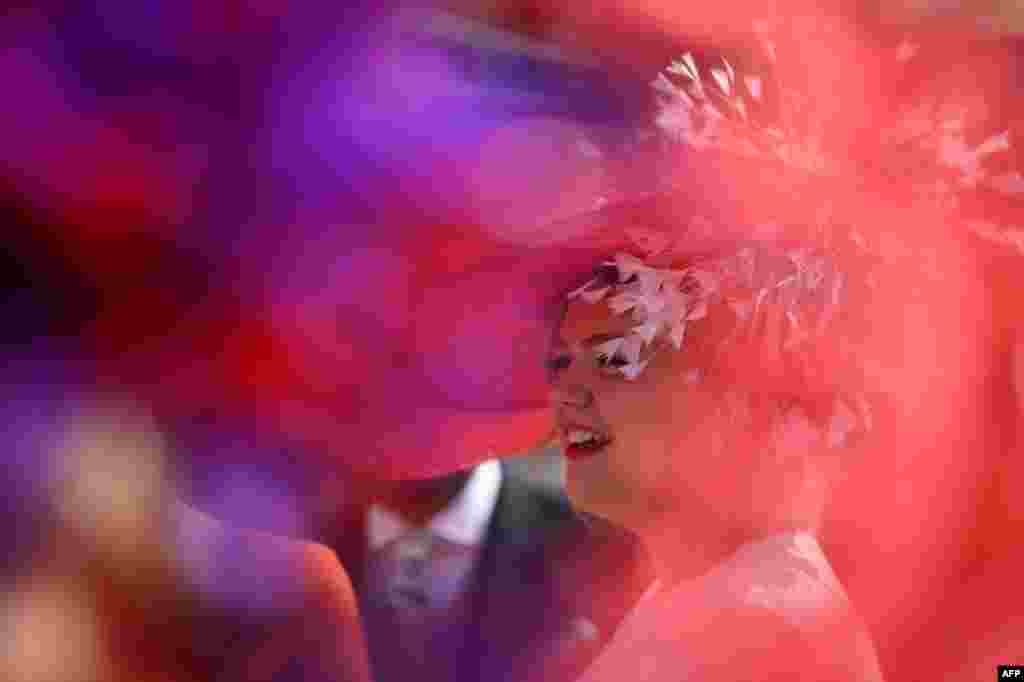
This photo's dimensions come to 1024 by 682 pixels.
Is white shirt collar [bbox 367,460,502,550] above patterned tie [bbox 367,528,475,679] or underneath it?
above

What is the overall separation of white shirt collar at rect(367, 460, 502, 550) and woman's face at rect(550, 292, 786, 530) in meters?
0.04

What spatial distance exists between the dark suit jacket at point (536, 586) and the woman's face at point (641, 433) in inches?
0.7

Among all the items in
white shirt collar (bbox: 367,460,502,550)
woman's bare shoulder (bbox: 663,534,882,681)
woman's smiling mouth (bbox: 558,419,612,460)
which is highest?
woman's smiling mouth (bbox: 558,419,612,460)

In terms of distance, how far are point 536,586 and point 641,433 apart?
0.10 metres

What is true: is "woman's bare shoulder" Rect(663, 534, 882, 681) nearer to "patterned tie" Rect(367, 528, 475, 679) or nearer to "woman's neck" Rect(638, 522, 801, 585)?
"woman's neck" Rect(638, 522, 801, 585)

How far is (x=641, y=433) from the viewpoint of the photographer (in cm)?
50

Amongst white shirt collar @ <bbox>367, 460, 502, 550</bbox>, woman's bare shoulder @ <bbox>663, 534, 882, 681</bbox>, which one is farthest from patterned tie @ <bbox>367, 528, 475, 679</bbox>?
woman's bare shoulder @ <bbox>663, 534, 882, 681</bbox>

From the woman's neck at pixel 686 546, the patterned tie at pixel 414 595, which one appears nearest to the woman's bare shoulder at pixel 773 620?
the woman's neck at pixel 686 546

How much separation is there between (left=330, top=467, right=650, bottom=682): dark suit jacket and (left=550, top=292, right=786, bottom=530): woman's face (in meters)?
0.02

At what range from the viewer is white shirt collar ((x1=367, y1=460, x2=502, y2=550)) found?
50cm

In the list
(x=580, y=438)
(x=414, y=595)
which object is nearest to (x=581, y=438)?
(x=580, y=438)

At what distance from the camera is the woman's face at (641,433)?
50cm

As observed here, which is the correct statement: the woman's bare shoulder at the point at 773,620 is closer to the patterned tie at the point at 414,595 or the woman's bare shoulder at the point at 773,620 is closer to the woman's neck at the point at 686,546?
the woman's neck at the point at 686,546

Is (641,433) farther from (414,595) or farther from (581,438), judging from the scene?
(414,595)
